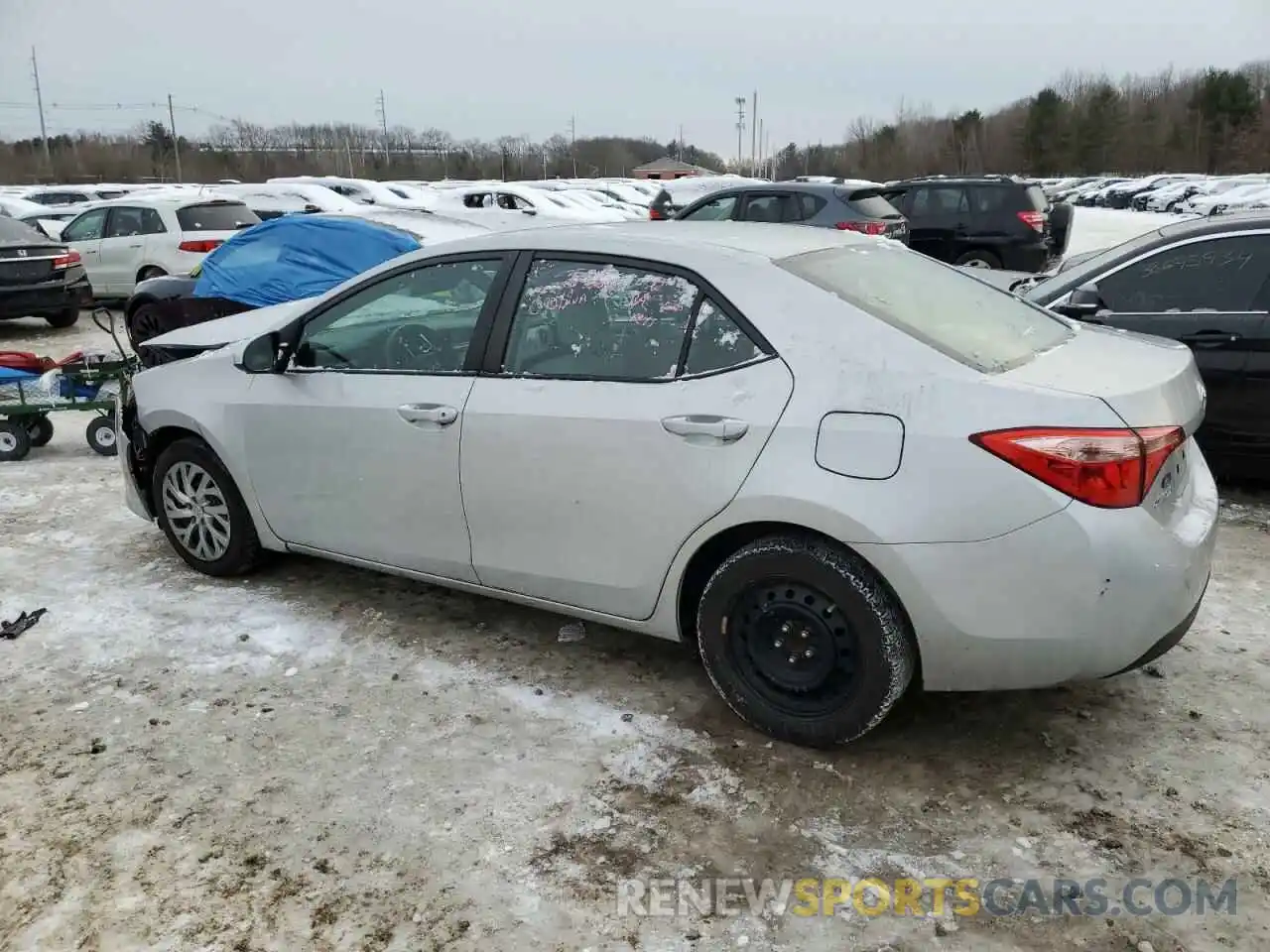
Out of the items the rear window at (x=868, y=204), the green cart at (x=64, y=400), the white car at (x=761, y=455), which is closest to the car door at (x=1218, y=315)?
the white car at (x=761, y=455)

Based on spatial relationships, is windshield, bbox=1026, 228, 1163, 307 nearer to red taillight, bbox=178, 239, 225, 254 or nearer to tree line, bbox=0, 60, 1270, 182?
red taillight, bbox=178, 239, 225, 254

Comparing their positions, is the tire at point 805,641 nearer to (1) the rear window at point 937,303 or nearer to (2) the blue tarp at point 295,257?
(1) the rear window at point 937,303

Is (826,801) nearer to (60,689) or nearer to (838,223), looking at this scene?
(60,689)

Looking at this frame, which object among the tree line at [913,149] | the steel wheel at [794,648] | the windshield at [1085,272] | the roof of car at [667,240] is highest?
the tree line at [913,149]

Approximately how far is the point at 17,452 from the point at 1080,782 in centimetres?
682

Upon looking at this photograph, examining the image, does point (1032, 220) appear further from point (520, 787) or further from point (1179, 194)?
point (1179, 194)

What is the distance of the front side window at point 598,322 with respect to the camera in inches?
128

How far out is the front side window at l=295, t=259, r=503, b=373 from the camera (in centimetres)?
371

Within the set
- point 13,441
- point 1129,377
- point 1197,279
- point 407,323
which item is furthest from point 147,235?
Result: point 1129,377

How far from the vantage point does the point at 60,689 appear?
12.0ft

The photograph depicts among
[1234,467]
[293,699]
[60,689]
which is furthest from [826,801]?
[1234,467]

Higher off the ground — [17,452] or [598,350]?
[598,350]

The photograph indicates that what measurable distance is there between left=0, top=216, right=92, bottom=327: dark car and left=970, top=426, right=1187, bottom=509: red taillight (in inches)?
466

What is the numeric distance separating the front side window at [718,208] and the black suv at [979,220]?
2.48 m
